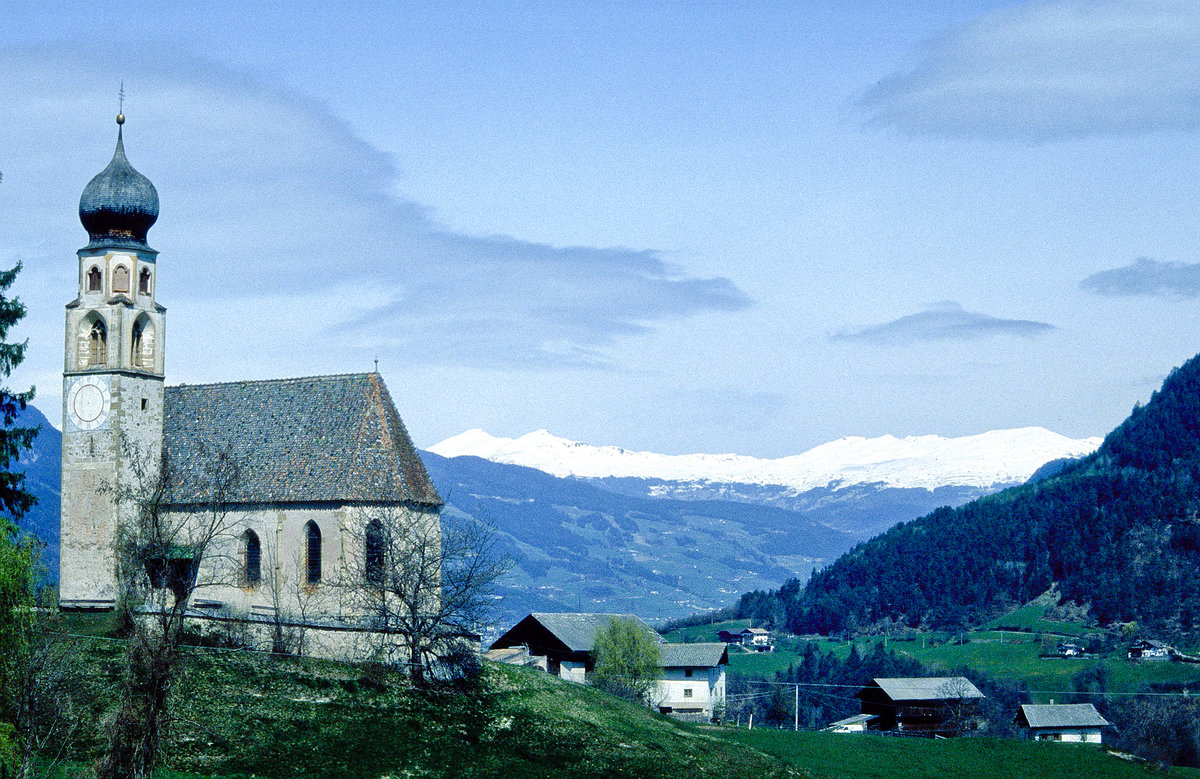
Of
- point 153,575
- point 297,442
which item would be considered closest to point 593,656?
point 297,442

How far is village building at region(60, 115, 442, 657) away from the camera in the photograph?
7081 centimetres

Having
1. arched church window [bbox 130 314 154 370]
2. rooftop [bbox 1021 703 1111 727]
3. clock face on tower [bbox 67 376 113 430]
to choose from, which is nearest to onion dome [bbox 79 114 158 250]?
arched church window [bbox 130 314 154 370]

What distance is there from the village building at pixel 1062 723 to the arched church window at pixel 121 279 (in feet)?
291

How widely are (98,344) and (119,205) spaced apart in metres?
7.61

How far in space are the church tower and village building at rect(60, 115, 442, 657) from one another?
8cm

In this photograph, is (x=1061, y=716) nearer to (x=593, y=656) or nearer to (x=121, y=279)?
(x=593, y=656)

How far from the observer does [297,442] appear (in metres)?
73.4

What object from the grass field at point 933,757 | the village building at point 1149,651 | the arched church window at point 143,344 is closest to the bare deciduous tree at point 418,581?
the arched church window at point 143,344

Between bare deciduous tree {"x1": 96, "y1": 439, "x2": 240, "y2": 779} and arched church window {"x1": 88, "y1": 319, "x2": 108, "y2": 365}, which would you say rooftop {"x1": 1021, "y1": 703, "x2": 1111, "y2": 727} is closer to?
bare deciduous tree {"x1": 96, "y1": 439, "x2": 240, "y2": 779}

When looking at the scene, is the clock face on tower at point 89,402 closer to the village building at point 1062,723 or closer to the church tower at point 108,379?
the church tower at point 108,379

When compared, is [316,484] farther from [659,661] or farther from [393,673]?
[659,661]

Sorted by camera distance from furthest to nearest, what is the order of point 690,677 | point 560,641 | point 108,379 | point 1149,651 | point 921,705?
point 1149,651 < point 921,705 < point 690,677 < point 560,641 < point 108,379

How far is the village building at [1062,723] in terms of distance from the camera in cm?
12262

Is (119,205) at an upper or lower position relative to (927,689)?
upper
